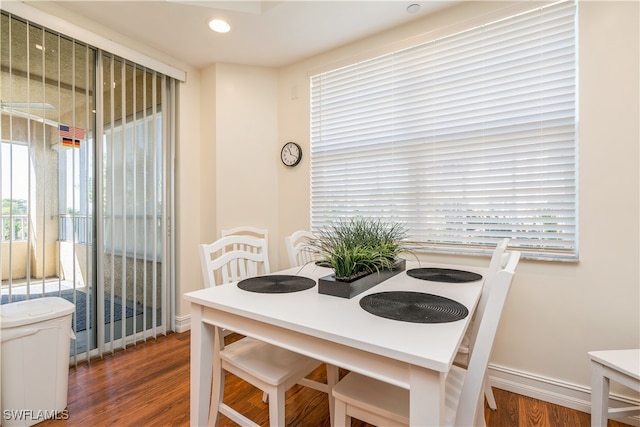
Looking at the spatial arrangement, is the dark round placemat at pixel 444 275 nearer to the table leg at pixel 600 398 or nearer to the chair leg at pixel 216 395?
the table leg at pixel 600 398

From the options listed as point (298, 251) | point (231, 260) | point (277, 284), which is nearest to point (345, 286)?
point (277, 284)

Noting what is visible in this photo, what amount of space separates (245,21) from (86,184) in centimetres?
168

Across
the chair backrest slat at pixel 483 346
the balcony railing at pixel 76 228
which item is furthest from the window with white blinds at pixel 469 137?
the balcony railing at pixel 76 228

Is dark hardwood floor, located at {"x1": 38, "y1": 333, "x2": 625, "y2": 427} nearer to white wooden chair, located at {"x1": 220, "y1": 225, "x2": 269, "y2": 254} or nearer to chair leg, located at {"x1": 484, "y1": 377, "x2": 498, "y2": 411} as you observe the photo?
chair leg, located at {"x1": 484, "y1": 377, "x2": 498, "y2": 411}

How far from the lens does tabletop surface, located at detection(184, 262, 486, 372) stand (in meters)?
0.78

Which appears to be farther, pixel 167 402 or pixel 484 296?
pixel 167 402

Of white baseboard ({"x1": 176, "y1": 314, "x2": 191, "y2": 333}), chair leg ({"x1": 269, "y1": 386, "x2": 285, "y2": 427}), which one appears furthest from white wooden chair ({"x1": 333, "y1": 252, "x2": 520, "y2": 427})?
white baseboard ({"x1": 176, "y1": 314, "x2": 191, "y2": 333})

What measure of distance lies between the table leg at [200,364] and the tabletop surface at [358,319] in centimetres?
11

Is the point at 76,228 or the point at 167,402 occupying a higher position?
the point at 76,228

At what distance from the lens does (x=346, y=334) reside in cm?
86

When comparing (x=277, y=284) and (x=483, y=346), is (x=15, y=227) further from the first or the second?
(x=483, y=346)

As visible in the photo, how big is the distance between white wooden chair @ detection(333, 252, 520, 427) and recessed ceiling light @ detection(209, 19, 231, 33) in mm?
2413

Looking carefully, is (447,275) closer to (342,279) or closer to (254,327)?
(342,279)

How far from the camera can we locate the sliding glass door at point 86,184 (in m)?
1.85
